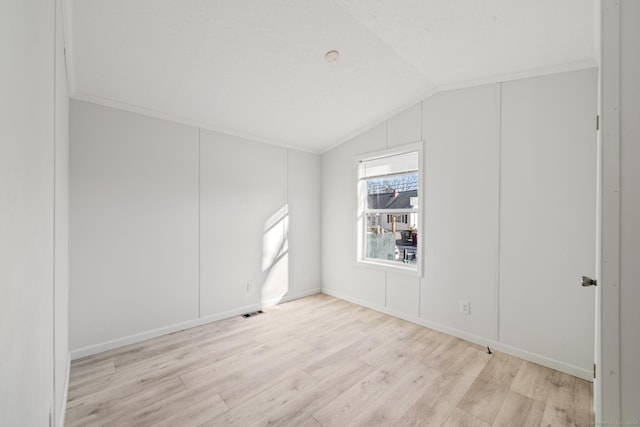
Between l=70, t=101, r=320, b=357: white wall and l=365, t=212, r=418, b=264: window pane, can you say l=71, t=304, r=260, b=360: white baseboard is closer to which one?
l=70, t=101, r=320, b=357: white wall

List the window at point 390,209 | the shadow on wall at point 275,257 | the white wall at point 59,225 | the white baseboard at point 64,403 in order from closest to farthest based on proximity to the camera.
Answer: the white wall at point 59,225 < the white baseboard at point 64,403 < the window at point 390,209 < the shadow on wall at point 275,257

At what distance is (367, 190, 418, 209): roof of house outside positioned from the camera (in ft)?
11.0

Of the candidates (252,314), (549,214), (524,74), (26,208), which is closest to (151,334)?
(252,314)

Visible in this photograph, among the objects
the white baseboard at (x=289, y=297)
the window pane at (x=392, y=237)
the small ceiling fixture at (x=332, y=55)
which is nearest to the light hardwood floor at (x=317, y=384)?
the white baseboard at (x=289, y=297)

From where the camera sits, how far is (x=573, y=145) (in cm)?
217

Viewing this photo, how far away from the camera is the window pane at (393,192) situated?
331cm

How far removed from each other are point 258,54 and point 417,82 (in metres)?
1.68

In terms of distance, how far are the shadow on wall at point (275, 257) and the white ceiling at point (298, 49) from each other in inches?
60.6

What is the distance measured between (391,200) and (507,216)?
4.49ft

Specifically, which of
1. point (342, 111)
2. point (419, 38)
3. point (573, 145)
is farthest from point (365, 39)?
point (573, 145)

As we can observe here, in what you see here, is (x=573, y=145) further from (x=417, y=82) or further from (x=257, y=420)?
(x=257, y=420)

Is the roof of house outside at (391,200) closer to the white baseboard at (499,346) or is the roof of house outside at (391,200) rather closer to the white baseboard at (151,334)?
the white baseboard at (499,346)

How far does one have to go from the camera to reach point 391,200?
140 inches

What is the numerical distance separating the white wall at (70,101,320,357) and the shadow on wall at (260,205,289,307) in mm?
16
